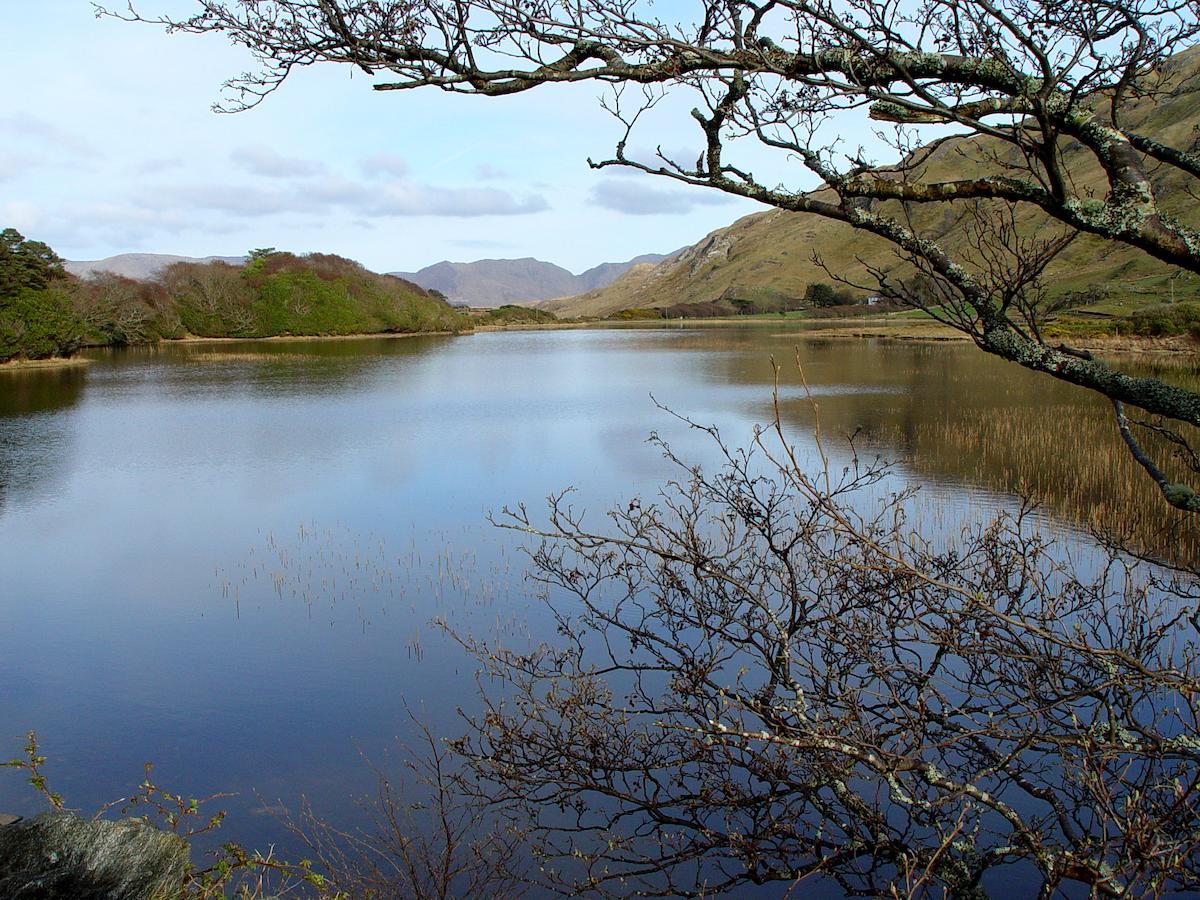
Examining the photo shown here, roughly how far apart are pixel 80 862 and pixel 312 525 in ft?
34.2

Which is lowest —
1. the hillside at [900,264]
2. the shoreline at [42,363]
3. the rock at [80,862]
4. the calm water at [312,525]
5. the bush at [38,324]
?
the calm water at [312,525]

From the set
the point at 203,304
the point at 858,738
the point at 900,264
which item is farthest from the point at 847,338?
the point at 858,738

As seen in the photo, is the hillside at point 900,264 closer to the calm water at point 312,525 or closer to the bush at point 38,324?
the calm water at point 312,525

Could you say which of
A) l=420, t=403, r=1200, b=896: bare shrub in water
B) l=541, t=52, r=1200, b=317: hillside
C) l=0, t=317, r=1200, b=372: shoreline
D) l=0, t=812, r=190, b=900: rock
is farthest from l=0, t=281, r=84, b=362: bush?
l=0, t=812, r=190, b=900: rock

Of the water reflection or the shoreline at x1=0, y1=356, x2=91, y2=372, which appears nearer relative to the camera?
the water reflection

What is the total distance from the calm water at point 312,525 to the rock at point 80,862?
8.84 feet

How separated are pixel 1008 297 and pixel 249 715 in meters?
7.00

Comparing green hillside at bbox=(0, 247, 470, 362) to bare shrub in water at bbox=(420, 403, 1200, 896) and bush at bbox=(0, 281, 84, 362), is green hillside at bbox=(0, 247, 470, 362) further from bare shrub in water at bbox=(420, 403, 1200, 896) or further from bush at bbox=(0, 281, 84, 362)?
bare shrub in water at bbox=(420, 403, 1200, 896)

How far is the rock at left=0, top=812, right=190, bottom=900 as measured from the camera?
10.9ft

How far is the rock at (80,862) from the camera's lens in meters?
3.33

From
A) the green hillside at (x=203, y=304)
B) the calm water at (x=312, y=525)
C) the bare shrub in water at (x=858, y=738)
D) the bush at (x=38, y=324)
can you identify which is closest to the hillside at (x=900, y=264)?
the calm water at (x=312, y=525)

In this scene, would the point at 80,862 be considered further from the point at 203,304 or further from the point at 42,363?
the point at 203,304

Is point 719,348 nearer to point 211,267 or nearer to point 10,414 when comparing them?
point 10,414

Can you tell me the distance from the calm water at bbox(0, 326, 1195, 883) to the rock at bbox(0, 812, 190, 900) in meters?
2.69
